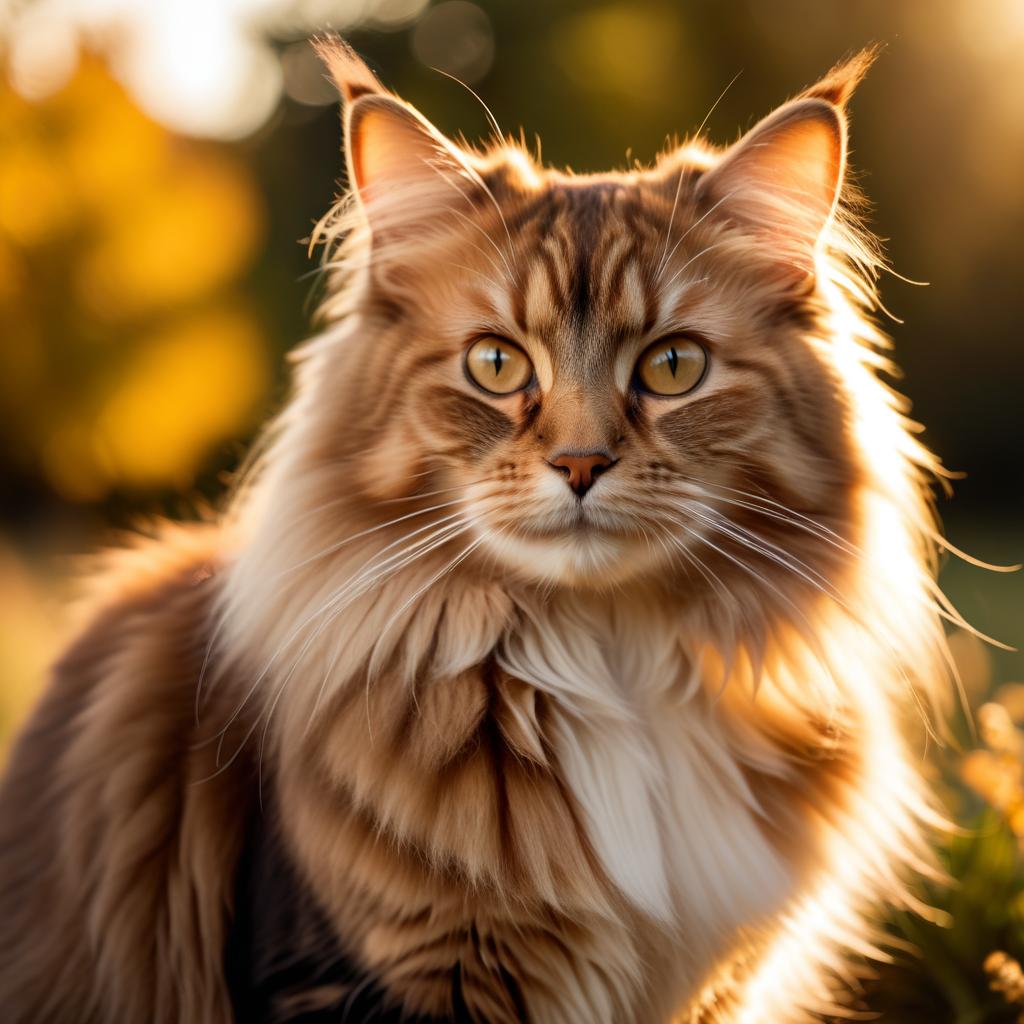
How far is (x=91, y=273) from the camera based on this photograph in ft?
25.9

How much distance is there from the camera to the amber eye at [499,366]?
1821 millimetres

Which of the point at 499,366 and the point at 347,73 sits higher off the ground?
the point at 347,73

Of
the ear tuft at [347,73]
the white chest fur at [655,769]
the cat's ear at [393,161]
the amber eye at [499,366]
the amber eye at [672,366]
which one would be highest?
the ear tuft at [347,73]

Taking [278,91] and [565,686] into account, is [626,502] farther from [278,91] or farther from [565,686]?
[278,91]

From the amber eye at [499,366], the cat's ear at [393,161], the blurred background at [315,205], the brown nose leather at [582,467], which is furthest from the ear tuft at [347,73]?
the blurred background at [315,205]

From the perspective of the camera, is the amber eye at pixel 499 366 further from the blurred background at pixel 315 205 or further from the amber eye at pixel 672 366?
the blurred background at pixel 315 205

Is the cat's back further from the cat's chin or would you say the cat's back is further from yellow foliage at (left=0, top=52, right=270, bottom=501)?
yellow foliage at (left=0, top=52, right=270, bottom=501)

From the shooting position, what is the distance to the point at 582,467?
1.65m

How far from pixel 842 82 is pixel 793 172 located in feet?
0.54

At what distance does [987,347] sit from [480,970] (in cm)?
712

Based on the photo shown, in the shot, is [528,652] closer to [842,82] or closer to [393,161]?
[393,161]

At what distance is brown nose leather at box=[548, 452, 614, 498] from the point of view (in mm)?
1649

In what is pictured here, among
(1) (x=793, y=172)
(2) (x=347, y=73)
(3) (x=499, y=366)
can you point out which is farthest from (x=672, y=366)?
(2) (x=347, y=73)

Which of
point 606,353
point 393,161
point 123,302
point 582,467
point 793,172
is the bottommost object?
point 123,302
